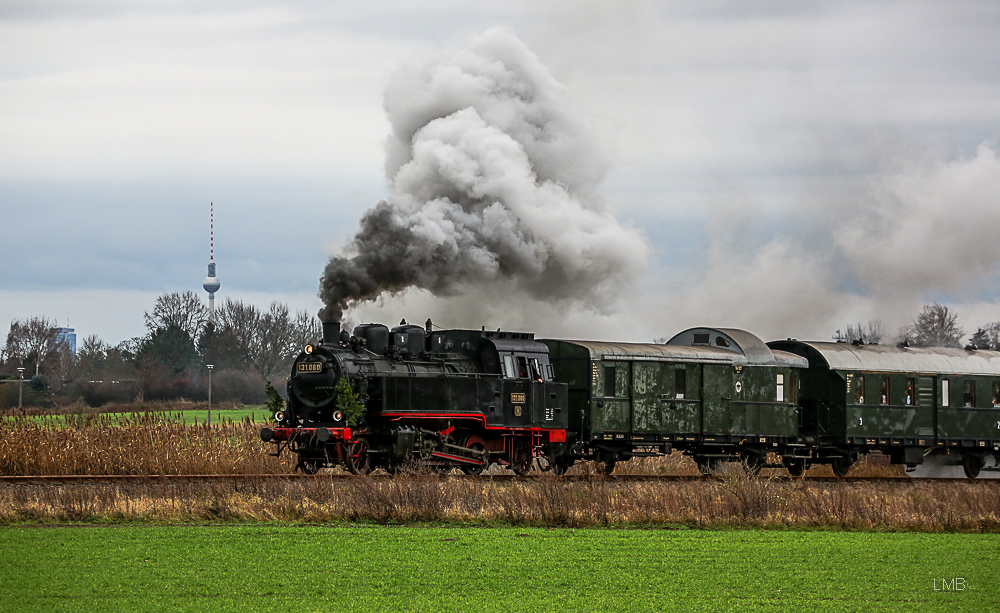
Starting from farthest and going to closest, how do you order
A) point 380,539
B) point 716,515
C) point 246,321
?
point 246,321 < point 716,515 < point 380,539

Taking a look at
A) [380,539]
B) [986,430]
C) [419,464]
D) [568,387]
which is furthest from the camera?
[986,430]

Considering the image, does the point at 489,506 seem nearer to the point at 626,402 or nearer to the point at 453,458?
the point at 453,458

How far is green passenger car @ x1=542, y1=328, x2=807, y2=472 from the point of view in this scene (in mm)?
27172

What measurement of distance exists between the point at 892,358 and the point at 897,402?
1.26 meters

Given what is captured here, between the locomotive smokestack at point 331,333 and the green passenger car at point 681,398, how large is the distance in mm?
5923

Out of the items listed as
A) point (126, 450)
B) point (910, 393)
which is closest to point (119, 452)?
point (126, 450)

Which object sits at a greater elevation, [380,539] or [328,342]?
[328,342]

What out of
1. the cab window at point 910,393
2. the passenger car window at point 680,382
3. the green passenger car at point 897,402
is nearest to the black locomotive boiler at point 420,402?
the passenger car window at point 680,382

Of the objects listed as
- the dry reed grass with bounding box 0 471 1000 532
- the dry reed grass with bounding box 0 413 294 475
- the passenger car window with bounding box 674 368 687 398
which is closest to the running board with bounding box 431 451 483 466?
the dry reed grass with bounding box 0 413 294 475

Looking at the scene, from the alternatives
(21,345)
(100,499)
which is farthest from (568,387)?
(21,345)

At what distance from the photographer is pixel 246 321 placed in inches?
3570

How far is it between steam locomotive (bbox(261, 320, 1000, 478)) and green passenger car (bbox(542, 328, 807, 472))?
0.03 meters

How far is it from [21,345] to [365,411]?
59973mm

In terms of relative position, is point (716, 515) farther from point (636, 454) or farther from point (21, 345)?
point (21, 345)
